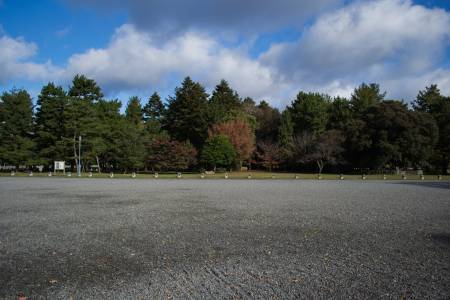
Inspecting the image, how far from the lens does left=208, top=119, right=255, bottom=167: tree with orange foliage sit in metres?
47.0

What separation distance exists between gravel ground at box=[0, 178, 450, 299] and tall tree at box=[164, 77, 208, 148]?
4325 centimetres

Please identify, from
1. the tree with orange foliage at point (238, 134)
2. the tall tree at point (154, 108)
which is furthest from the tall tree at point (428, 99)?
the tall tree at point (154, 108)

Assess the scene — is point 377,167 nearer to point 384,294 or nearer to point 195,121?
point 195,121

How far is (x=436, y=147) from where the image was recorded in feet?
144

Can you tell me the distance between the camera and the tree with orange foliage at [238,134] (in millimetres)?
47034

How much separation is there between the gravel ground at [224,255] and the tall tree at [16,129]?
38.7m

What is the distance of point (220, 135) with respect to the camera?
44.1 metres

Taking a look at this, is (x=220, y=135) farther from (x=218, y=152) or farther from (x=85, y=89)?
(x=85, y=89)

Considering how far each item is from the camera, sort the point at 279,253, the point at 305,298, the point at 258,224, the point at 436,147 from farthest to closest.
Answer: the point at 436,147
the point at 258,224
the point at 279,253
the point at 305,298

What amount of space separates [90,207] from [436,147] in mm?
48293

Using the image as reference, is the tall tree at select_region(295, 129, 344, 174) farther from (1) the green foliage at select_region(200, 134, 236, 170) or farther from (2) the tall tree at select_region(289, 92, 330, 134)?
(1) the green foliage at select_region(200, 134, 236, 170)

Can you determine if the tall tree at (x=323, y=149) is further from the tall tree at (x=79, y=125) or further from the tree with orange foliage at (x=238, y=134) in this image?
the tall tree at (x=79, y=125)

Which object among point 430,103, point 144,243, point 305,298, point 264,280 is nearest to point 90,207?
point 144,243

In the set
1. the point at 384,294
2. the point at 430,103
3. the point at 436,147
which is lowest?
the point at 384,294
